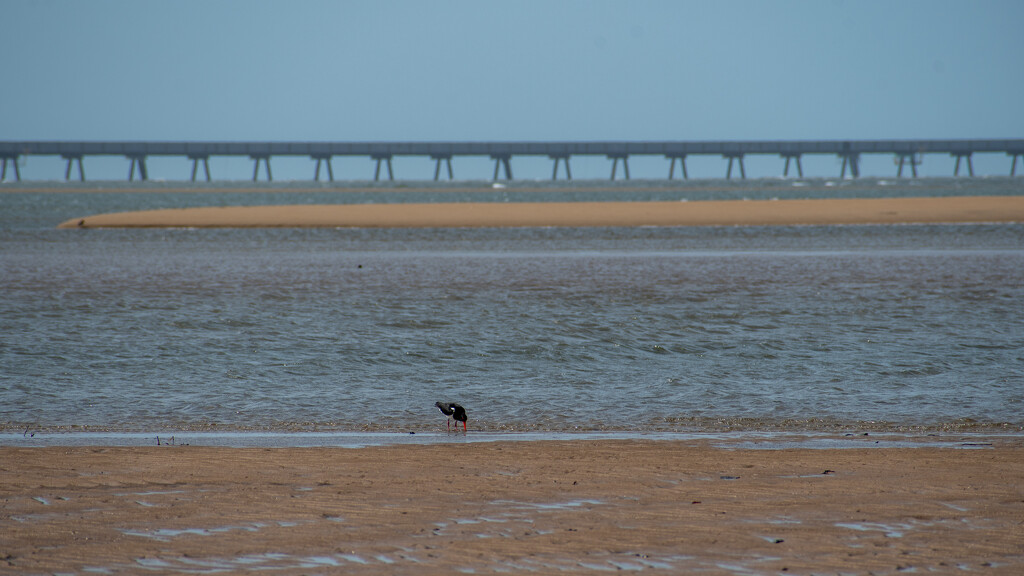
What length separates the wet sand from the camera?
15.3ft

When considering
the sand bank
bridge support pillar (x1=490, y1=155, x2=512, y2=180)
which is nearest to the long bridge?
bridge support pillar (x1=490, y1=155, x2=512, y2=180)

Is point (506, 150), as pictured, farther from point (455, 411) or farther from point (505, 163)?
point (455, 411)

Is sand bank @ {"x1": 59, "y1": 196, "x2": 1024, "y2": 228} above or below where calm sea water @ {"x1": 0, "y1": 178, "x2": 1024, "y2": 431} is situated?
above

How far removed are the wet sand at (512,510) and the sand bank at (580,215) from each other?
99.4 feet

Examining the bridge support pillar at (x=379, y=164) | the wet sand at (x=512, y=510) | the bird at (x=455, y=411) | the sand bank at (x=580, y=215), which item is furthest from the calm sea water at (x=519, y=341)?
the bridge support pillar at (x=379, y=164)

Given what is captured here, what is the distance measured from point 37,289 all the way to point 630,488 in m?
15.3

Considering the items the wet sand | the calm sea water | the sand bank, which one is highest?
the sand bank

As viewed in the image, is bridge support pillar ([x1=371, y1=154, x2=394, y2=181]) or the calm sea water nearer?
the calm sea water

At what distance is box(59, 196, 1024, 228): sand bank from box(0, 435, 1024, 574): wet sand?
3031 cm

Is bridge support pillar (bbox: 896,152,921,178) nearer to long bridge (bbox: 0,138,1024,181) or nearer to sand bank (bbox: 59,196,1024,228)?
long bridge (bbox: 0,138,1024,181)

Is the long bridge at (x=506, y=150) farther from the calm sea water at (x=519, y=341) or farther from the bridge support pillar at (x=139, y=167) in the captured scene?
the calm sea water at (x=519, y=341)

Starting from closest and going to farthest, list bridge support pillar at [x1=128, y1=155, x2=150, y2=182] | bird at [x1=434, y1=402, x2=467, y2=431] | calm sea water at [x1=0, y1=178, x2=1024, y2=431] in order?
1. bird at [x1=434, y1=402, x2=467, y2=431]
2. calm sea water at [x1=0, y1=178, x2=1024, y2=431]
3. bridge support pillar at [x1=128, y1=155, x2=150, y2=182]

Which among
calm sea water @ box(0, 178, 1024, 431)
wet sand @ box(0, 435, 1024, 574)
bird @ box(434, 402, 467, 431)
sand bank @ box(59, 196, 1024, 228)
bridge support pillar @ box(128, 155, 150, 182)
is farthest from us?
bridge support pillar @ box(128, 155, 150, 182)

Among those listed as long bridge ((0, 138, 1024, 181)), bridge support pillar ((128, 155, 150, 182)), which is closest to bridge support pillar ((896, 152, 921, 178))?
long bridge ((0, 138, 1024, 181))
